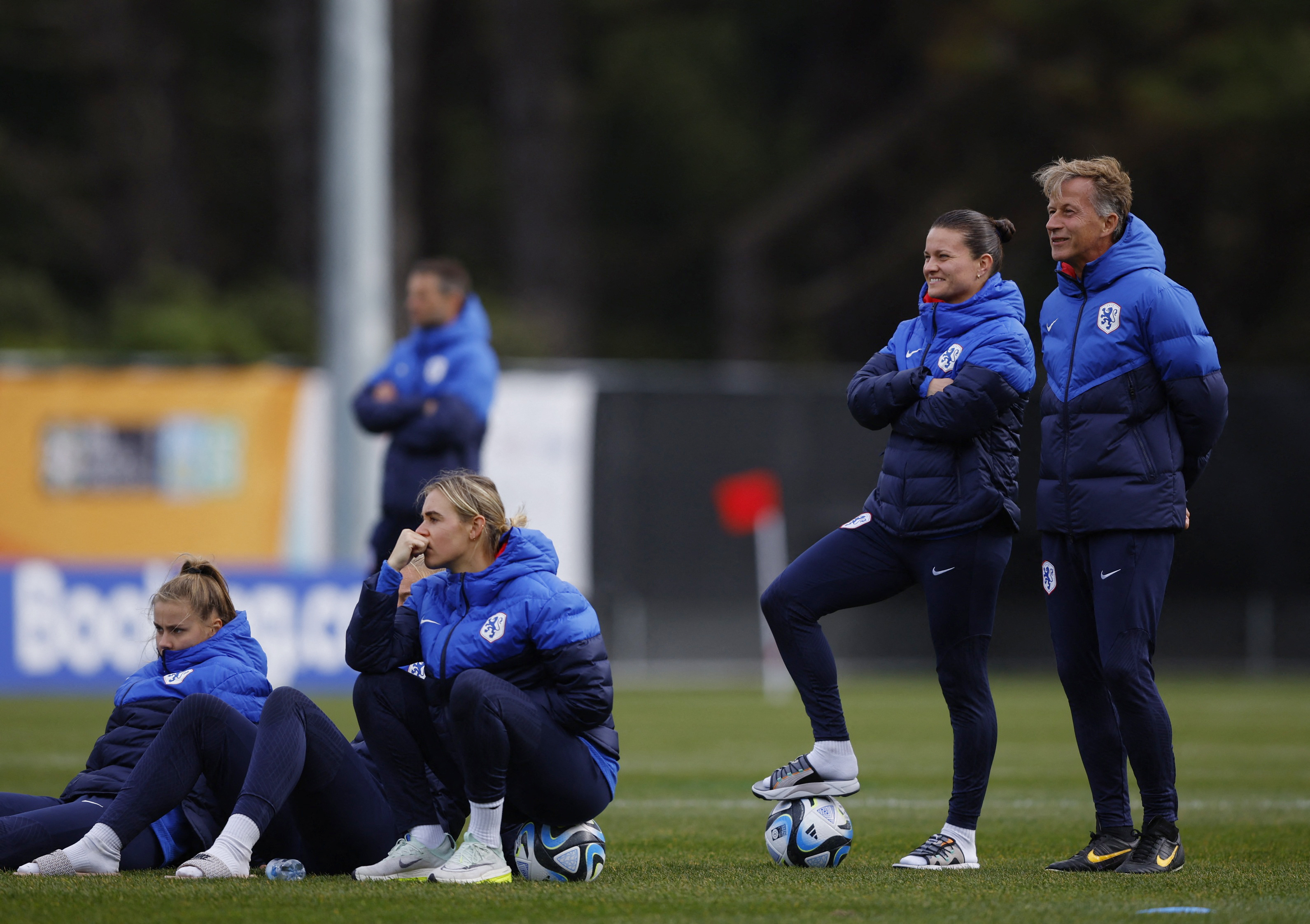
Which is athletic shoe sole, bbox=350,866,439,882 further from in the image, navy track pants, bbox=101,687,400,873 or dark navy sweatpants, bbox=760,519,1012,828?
dark navy sweatpants, bbox=760,519,1012,828

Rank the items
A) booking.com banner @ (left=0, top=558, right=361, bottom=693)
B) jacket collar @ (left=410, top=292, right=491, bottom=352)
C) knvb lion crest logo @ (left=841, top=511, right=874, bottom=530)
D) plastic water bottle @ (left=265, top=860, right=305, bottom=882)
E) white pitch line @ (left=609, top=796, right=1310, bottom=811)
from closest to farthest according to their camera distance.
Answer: plastic water bottle @ (left=265, top=860, right=305, bottom=882) → knvb lion crest logo @ (left=841, top=511, right=874, bottom=530) → white pitch line @ (left=609, top=796, right=1310, bottom=811) → jacket collar @ (left=410, top=292, right=491, bottom=352) → booking.com banner @ (left=0, top=558, right=361, bottom=693)

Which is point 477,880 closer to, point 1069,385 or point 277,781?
point 277,781

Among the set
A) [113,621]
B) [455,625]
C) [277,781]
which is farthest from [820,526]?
[277,781]

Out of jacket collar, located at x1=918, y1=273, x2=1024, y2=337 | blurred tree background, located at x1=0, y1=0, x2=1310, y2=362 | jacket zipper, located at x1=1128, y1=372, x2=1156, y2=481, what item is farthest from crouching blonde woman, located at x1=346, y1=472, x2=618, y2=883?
blurred tree background, located at x1=0, y1=0, x2=1310, y2=362

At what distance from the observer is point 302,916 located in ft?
14.6

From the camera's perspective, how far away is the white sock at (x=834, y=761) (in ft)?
18.3

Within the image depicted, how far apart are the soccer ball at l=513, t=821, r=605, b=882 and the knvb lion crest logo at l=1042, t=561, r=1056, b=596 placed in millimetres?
1686

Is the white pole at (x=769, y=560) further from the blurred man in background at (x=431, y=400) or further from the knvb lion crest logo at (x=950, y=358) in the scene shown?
the knvb lion crest logo at (x=950, y=358)

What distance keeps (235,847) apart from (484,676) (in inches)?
34.5

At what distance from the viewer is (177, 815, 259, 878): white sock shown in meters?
4.96

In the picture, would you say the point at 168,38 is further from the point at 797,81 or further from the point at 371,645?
the point at 371,645

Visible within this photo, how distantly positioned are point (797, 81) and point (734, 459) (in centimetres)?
1816

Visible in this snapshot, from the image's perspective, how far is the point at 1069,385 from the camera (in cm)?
554

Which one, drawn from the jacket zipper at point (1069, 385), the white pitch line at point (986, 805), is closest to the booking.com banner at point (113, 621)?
the white pitch line at point (986, 805)
